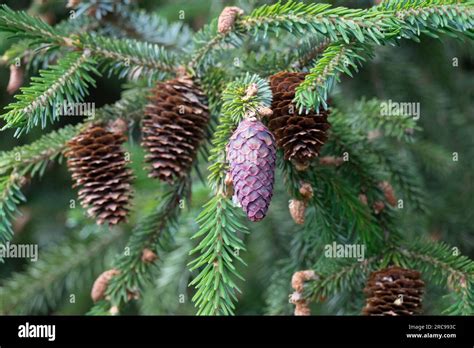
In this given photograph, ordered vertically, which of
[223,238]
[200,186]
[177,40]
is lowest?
[223,238]

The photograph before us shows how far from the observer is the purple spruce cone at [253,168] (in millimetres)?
996

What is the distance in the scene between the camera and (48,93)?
116cm

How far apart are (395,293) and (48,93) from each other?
2.76 feet

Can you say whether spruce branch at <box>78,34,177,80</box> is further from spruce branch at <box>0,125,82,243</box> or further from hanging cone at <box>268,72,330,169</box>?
hanging cone at <box>268,72,330,169</box>

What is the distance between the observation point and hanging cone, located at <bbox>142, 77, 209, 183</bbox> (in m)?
1.21

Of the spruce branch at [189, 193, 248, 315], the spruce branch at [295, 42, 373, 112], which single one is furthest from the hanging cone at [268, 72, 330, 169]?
the spruce branch at [189, 193, 248, 315]

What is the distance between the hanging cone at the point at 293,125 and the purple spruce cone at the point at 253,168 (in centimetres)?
9

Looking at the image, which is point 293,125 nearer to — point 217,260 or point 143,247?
point 217,260

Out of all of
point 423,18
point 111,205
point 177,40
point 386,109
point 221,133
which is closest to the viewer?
point 423,18

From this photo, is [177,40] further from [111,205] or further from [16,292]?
[16,292]

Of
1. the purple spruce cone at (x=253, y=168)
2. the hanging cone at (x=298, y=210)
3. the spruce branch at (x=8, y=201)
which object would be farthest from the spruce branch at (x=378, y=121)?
the spruce branch at (x=8, y=201)

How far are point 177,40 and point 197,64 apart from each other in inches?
20.2

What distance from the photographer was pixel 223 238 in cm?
108
